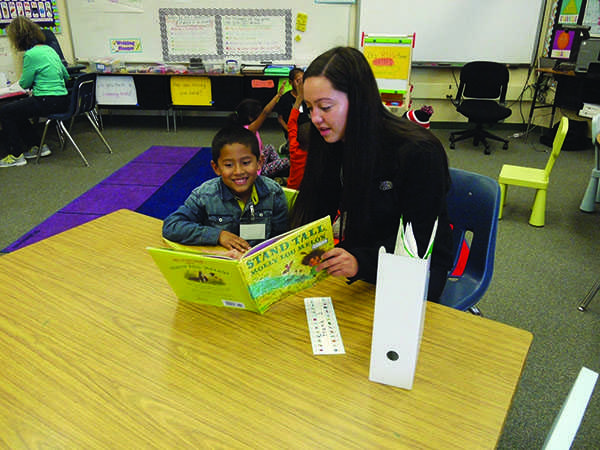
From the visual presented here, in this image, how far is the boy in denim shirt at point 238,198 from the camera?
1479 millimetres

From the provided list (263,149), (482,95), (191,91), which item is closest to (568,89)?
(482,95)

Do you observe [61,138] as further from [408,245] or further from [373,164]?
[408,245]

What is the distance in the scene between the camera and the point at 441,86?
5367mm

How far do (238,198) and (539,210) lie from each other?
7.80 feet

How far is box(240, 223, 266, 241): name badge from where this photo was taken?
4.74 ft

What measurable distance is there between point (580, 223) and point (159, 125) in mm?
4854

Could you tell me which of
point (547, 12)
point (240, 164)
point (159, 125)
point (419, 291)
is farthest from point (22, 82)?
point (547, 12)

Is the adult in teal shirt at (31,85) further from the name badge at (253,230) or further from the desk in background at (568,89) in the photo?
the desk in background at (568,89)

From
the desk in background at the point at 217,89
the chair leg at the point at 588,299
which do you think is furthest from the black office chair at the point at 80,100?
the chair leg at the point at 588,299

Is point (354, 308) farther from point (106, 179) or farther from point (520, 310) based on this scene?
point (106, 179)

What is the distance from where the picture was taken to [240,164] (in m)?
1.52

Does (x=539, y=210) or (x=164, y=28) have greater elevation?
(x=164, y=28)

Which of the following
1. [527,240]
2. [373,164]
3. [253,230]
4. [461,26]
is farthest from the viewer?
[461,26]

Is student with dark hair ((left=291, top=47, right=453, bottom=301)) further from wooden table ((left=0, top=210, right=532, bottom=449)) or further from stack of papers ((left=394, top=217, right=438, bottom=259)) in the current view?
stack of papers ((left=394, top=217, right=438, bottom=259))
